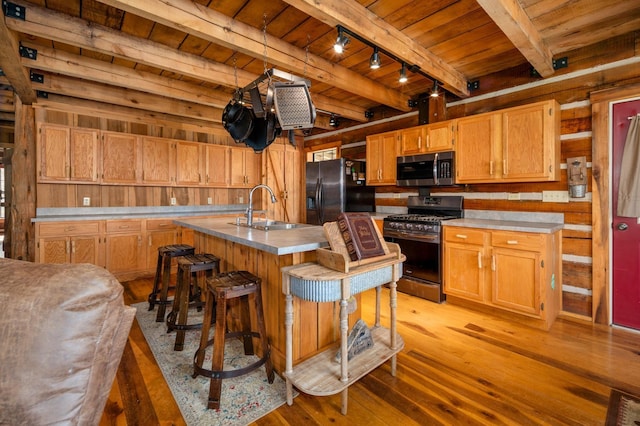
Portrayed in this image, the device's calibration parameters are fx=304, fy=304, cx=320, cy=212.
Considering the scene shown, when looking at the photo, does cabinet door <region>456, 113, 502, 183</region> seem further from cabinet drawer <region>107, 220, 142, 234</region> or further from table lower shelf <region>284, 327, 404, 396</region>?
cabinet drawer <region>107, 220, 142, 234</region>

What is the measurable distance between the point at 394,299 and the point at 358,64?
2.55 m

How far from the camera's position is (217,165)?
5352 millimetres

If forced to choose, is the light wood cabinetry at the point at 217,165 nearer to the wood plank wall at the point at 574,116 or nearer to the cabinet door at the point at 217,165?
the cabinet door at the point at 217,165

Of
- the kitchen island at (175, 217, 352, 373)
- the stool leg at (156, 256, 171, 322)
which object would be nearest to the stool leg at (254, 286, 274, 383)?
the kitchen island at (175, 217, 352, 373)

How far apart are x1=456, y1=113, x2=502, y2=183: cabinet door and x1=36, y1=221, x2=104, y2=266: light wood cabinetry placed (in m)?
4.63

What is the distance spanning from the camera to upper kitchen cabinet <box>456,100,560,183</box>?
114 inches

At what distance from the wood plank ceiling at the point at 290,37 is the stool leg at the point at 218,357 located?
1.97 meters

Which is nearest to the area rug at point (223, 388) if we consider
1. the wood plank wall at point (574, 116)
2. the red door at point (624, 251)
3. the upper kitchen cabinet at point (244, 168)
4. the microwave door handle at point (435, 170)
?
the microwave door handle at point (435, 170)

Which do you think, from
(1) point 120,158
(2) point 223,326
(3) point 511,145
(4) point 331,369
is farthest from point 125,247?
(3) point 511,145

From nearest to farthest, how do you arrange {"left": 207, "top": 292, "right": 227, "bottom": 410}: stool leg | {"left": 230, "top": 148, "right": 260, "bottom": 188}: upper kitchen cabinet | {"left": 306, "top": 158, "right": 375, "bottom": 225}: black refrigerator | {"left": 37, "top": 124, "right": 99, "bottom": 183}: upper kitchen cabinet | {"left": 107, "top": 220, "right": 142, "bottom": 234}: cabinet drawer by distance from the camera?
{"left": 207, "top": 292, "right": 227, "bottom": 410}: stool leg
{"left": 37, "top": 124, "right": 99, "bottom": 183}: upper kitchen cabinet
{"left": 107, "top": 220, "right": 142, "bottom": 234}: cabinet drawer
{"left": 306, "top": 158, "right": 375, "bottom": 225}: black refrigerator
{"left": 230, "top": 148, "right": 260, "bottom": 188}: upper kitchen cabinet

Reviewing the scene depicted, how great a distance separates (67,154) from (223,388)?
3.96 m

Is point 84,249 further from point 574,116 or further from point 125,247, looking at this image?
point 574,116

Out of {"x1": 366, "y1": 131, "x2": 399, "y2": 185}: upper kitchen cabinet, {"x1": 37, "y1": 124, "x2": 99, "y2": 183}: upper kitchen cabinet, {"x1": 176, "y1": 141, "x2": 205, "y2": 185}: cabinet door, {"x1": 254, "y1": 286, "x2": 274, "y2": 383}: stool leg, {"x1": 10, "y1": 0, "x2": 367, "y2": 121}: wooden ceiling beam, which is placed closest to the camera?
{"x1": 254, "y1": 286, "x2": 274, "y2": 383}: stool leg

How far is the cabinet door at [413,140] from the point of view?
12.7 ft
